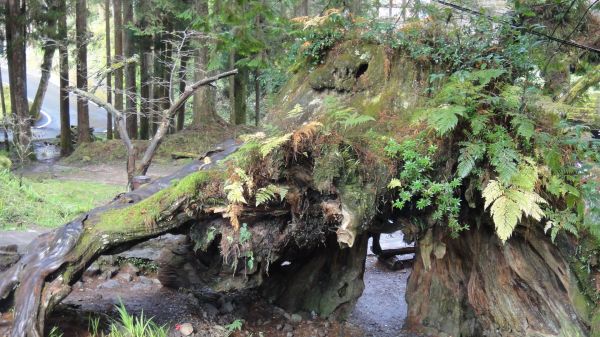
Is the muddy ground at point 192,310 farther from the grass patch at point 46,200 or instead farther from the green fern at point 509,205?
the green fern at point 509,205

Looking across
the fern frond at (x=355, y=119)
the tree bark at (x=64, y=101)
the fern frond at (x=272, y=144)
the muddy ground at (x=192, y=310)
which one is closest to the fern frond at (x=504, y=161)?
the fern frond at (x=355, y=119)

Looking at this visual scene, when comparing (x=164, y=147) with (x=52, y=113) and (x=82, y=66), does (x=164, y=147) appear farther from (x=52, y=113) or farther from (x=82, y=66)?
(x=52, y=113)

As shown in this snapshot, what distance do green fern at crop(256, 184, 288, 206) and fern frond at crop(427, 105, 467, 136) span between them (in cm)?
172

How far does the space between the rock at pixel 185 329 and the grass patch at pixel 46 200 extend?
4574 millimetres

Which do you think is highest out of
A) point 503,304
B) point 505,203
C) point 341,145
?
point 341,145

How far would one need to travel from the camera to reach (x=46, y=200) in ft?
36.6

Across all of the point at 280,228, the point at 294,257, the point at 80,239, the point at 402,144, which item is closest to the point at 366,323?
the point at 294,257

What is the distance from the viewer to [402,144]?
5770 mm

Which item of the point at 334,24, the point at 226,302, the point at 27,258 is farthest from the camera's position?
the point at 226,302

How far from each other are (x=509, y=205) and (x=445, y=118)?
107cm

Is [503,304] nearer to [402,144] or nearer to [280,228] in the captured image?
[402,144]

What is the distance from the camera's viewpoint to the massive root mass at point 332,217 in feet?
17.8

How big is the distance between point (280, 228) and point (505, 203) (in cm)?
245

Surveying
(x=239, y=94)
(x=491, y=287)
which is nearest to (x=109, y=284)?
(x=491, y=287)
